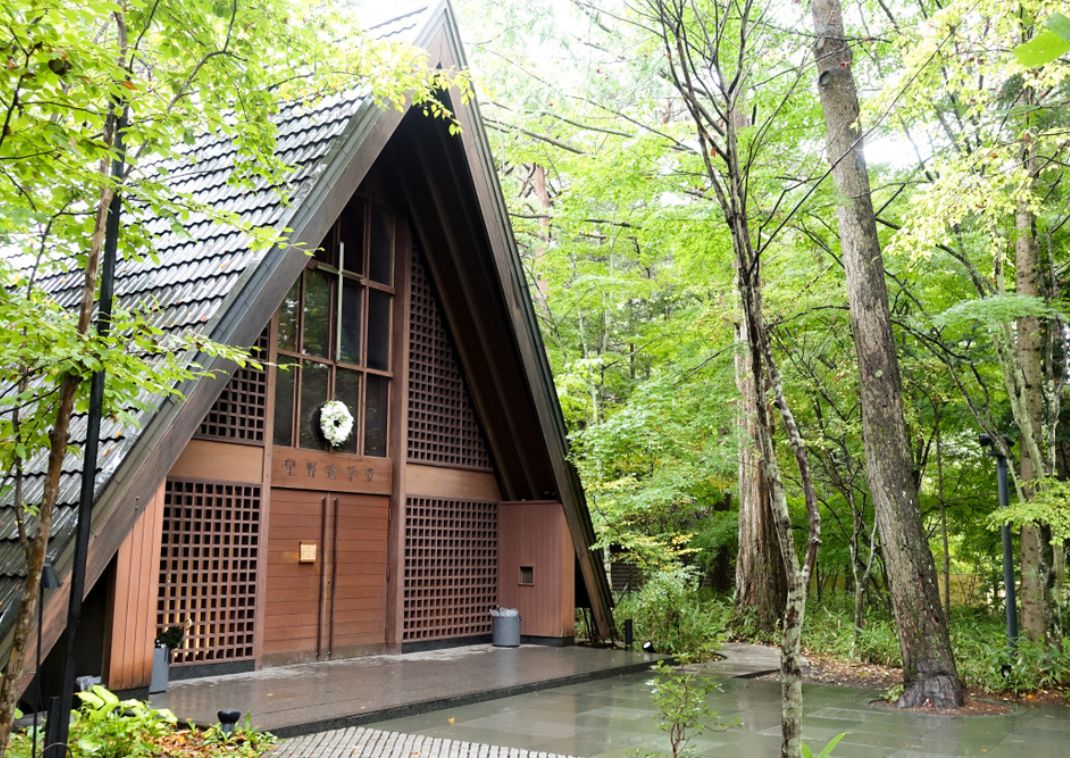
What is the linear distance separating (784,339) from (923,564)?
4159 mm

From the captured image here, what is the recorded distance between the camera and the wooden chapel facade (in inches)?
268

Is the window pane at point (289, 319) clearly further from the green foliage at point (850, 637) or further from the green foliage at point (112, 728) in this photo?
the green foliage at point (850, 637)

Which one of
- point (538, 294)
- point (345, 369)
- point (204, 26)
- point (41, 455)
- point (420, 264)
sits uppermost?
point (538, 294)

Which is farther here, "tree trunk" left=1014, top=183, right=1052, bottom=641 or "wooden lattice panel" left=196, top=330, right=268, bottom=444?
"tree trunk" left=1014, top=183, right=1052, bottom=641

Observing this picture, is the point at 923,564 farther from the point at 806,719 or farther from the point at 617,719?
the point at 617,719

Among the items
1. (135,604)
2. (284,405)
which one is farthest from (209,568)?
(284,405)

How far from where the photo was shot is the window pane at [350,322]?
9266 millimetres

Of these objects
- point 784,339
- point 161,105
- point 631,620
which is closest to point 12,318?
point 161,105

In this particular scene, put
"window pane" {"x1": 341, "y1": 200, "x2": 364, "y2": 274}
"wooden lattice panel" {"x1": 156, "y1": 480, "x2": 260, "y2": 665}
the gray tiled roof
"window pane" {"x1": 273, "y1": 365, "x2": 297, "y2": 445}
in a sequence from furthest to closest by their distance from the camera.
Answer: "window pane" {"x1": 341, "y1": 200, "x2": 364, "y2": 274} → "window pane" {"x1": 273, "y1": 365, "x2": 297, "y2": 445} → "wooden lattice panel" {"x1": 156, "y1": 480, "x2": 260, "y2": 665} → the gray tiled roof

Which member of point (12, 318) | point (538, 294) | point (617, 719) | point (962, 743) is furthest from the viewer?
point (538, 294)

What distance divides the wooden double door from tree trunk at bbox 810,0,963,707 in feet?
16.3

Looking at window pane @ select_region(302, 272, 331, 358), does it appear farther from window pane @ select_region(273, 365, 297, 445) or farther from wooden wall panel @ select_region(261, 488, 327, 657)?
wooden wall panel @ select_region(261, 488, 327, 657)

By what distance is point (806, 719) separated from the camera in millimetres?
6609

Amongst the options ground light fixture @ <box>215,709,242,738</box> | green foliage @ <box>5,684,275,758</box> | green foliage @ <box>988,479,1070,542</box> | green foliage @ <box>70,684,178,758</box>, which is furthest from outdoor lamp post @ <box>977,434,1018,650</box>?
green foliage @ <box>70,684,178,758</box>
